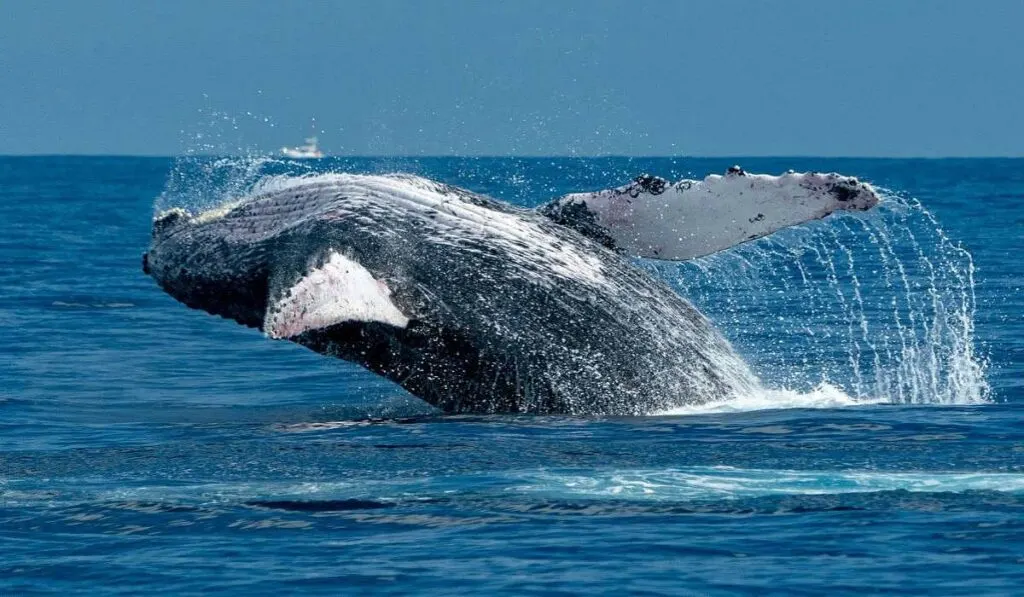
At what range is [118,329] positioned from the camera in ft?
64.5

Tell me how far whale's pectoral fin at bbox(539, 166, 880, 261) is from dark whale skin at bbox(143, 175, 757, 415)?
188 mm

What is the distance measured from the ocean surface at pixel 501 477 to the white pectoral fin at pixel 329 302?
811 mm

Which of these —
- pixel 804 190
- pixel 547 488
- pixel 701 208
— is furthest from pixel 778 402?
pixel 547 488

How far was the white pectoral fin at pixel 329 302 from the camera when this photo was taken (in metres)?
10.8

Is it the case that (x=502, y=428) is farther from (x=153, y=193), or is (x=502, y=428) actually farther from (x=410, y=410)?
(x=153, y=193)

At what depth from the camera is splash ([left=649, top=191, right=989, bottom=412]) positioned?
42.1 feet

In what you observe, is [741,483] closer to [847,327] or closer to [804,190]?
[804,190]

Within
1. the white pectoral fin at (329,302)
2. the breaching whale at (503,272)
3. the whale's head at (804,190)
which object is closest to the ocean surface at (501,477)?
the whale's head at (804,190)

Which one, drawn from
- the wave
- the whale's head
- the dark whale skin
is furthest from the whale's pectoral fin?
the wave

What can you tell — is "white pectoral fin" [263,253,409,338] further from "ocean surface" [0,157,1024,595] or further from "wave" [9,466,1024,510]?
"wave" [9,466,1024,510]

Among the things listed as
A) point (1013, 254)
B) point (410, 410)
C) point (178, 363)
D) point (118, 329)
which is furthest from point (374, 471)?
point (1013, 254)

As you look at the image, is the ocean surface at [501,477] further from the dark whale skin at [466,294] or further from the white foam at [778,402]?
the dark whale skin at [466,294]

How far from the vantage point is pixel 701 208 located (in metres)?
12.1

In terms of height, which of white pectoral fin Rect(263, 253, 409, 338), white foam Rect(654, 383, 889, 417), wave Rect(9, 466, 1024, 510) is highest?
white pectoral fin Rect(263, 253, 409, 338)
